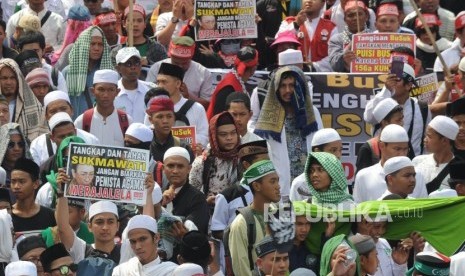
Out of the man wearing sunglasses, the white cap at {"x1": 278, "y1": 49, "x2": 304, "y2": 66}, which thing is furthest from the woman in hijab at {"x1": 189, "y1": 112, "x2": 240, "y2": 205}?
the man wearing sunglasses

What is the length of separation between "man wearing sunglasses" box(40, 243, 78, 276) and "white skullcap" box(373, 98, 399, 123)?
15.8 feet

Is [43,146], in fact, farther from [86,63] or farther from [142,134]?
[86,63]

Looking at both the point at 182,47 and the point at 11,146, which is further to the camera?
the point at 182,47

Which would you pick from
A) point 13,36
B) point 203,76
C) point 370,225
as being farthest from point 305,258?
point 13,36

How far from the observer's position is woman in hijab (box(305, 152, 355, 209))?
19797 mm

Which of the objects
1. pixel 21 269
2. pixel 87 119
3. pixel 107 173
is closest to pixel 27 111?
pixel 87 119

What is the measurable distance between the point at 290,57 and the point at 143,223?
16.0 ft

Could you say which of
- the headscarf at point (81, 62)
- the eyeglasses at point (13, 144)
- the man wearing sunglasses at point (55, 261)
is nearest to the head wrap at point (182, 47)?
the headscarf at point (81, 62)

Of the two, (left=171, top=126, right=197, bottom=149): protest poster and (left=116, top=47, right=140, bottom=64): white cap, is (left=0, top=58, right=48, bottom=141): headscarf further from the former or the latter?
(left=171, top=126, right=197, bottom=149): protest poster

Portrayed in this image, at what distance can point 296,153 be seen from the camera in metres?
22.4

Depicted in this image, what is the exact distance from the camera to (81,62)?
24.0m

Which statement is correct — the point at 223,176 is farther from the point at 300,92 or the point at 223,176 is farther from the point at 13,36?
the point at 13,36

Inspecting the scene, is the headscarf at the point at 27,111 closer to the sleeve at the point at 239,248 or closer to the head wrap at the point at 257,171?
the head wrap at the point at 257,171

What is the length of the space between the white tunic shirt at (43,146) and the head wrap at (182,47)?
2.53 meters
